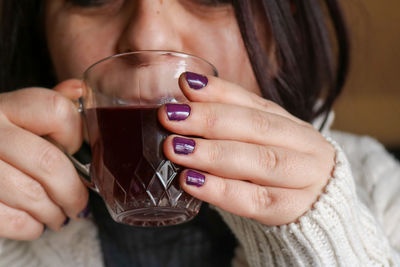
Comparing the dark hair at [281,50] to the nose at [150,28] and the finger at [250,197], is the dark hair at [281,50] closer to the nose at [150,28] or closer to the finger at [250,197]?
the nose at [150,28]

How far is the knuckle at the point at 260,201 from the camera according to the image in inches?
30.7

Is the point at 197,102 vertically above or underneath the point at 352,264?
above

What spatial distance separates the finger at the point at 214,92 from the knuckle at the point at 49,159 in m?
0.30

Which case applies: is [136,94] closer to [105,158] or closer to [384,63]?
[105,158]

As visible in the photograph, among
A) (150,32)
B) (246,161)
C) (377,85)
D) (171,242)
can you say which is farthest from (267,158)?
(377,85)

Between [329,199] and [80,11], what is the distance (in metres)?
0.82

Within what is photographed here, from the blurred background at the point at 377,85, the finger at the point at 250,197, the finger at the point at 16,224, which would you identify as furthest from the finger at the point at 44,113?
the blurred background at the point at 377,85

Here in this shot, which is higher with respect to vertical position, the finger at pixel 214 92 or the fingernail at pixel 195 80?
the fingernail at pixel 195 80

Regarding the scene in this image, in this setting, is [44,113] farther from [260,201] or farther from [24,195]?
[260,201]

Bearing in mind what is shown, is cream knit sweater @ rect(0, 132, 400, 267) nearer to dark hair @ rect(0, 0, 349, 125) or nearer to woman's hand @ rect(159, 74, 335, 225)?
woman's hand @ rect(159, 74, 335, 225)

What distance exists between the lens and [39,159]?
0.83 metres

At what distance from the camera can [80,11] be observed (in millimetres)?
1183

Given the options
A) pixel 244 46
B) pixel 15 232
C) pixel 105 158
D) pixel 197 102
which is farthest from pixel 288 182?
pixel 15 232

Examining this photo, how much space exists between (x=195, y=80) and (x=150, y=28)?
263 millimetres
